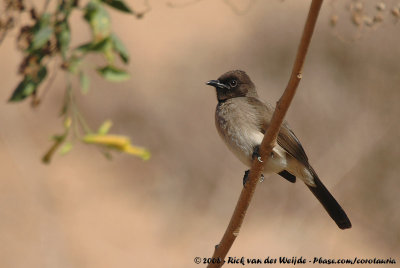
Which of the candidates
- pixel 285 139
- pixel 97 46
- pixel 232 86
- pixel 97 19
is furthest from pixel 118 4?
pixel 232 86

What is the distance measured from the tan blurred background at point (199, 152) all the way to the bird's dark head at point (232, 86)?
146 inches

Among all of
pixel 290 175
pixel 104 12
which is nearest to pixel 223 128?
pixel 290 175

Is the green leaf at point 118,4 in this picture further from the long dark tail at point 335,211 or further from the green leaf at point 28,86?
the long dark tail at point 335,211

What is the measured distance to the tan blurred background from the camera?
333 inches

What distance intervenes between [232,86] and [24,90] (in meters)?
3.43

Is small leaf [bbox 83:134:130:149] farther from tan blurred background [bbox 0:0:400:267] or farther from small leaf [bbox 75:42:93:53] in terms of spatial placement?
tan blurred background [bbox 0:0:400:267]

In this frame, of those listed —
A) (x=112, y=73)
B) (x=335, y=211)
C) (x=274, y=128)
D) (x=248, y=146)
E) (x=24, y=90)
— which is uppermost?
(x=112, y=73)

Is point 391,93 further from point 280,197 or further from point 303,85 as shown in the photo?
point 280,197

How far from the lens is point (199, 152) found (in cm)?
925

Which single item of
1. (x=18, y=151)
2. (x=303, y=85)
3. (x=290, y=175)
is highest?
(x=290, y=175)

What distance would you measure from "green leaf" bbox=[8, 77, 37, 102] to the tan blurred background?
20.7 feet

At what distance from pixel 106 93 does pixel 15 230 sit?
2.40 meters

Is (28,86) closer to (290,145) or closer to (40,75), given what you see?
(40,75)

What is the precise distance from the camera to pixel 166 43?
9.68 meters
